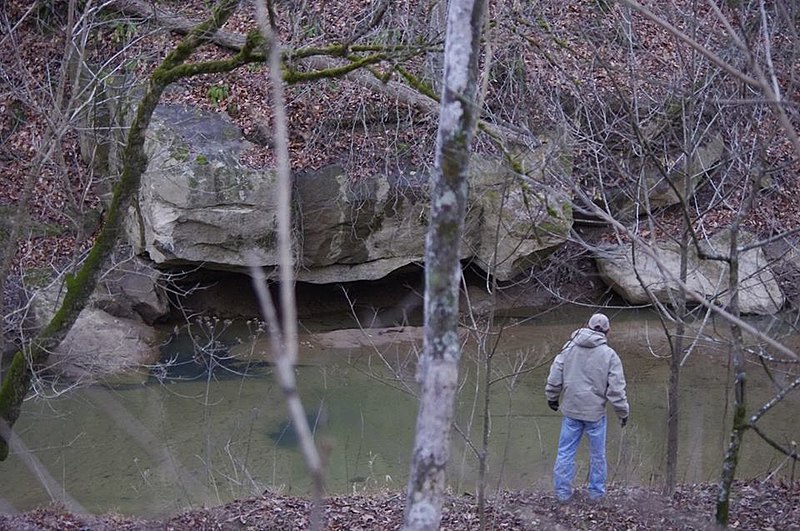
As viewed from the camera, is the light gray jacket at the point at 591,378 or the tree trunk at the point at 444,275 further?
the light gray jacket at the point at 591,378

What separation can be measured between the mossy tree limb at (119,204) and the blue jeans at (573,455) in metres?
3.60

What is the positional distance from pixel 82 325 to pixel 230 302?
226 cm

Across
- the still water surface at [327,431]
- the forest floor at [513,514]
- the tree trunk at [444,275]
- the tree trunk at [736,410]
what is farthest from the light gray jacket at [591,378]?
the tree trunk at [444,275]

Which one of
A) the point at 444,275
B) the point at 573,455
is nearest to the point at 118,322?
the point at 573,455

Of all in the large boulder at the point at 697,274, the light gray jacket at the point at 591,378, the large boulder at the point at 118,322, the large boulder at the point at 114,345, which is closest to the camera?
the light gray jacket at the point at 591,378

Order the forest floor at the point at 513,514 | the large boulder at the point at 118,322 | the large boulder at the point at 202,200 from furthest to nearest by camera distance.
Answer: the large boulder at the point at 202,200
the large boulder at the point at 118,322
the forest floor at the point at 513,514

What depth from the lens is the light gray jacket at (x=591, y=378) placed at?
625cm

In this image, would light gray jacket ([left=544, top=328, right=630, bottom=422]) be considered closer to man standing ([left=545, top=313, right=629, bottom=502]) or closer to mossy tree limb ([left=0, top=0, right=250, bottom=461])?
man standing ([left=545, top=313, right=629, bottom=502])

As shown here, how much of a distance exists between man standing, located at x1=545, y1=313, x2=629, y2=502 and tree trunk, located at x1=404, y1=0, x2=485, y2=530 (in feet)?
12.1

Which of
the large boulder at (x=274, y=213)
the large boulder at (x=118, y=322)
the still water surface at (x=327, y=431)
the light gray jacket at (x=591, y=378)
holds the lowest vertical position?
the still water surface at (x=327, y=431)

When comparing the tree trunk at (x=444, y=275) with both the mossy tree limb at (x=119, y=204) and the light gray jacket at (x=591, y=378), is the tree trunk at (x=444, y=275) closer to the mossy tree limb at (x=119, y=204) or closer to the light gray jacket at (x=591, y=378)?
the mossy tree limb at (x=119, y=204)

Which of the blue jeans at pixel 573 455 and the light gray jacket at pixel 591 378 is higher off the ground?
the light gray jacket at pixel 591 378

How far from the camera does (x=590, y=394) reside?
6305 millimetres

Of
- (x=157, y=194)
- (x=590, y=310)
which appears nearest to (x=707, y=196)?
(x=590, y=310)
